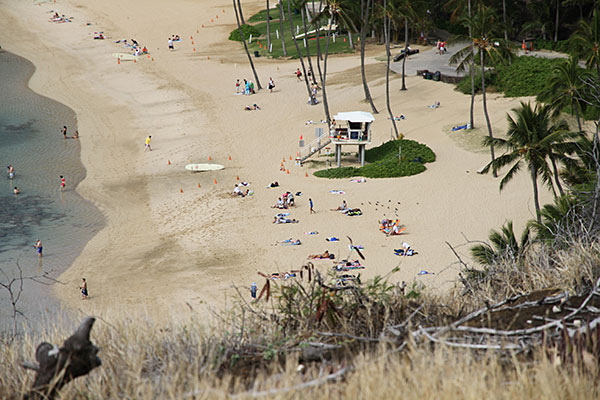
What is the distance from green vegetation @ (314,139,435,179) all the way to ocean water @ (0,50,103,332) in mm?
11282

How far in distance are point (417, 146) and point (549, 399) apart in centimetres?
3147

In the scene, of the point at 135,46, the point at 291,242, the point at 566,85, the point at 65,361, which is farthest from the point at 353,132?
the point at 135,46

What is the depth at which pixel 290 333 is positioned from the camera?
314 inches

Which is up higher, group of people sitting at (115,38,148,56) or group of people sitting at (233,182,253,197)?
group of people sitting at (115,38,148,56)

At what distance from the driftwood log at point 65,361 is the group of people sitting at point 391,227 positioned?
21.0 metres

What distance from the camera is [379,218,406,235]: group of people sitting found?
88.4ft

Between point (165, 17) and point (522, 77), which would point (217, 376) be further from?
point (165, 17)

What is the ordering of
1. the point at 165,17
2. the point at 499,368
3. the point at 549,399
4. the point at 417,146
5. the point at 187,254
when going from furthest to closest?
the point at 165,17, the point at 417,146, the point at 187,254, the point at 499,368, the point at 549,399

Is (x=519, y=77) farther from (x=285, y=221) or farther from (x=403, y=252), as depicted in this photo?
(x=403, y=252)

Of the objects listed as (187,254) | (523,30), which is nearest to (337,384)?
(187,254)

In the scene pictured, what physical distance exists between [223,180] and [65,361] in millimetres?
29403

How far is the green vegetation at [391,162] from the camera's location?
3416cm

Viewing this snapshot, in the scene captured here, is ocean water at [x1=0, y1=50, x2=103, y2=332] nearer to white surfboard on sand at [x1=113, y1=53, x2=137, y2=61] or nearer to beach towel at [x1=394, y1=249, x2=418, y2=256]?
beach towel at [x1=394, y1=249, x2=418, y2=256]

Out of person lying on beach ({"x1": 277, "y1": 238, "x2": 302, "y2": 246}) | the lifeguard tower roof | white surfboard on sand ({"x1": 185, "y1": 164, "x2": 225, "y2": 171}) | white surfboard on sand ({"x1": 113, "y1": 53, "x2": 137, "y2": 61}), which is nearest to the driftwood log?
person lying on beach ({"x1": 277, "y1": 238, "x2": 302, "y2": 246})
